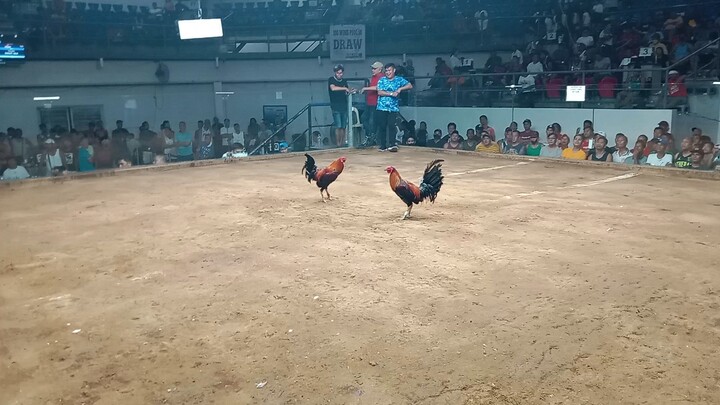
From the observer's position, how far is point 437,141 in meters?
10.7

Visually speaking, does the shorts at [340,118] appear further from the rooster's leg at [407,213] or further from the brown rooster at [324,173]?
the rooster's leg at [407,213]

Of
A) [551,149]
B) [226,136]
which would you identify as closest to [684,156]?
[551,149]

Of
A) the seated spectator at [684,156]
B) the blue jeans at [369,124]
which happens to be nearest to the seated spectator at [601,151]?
the seated spectator at [684,156]

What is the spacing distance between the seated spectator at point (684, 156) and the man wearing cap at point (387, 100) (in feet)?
12.5

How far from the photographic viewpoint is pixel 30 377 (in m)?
2.41

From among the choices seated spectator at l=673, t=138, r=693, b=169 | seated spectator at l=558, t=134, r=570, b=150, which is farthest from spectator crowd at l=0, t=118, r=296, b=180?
seated spectator at l=673, t=138, r=693, b=169

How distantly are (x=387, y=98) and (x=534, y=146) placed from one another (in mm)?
2603

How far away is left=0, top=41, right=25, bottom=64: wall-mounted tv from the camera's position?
10716mm

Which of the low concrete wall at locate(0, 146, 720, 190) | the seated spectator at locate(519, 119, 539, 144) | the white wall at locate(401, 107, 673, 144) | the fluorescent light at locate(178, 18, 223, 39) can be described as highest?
the fluorescent light at locate(178, 18, 223, 39)

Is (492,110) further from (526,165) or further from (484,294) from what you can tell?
(484,294)

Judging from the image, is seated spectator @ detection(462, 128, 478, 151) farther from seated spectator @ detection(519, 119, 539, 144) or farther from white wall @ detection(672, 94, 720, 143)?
white wall @ detection(672, 94, 720, 143)

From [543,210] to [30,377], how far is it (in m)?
4.17

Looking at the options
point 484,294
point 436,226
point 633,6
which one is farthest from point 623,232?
point 633,6

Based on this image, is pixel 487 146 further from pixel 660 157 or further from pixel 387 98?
pixel 660 157
